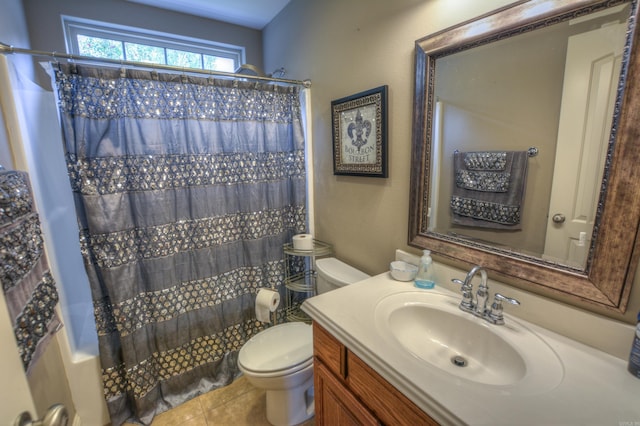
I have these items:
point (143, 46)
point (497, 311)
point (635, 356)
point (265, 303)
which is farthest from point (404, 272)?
point (143, 46)

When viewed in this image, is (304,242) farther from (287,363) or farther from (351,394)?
(351,394)

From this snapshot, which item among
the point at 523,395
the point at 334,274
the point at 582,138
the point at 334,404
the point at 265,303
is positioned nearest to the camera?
the point at 523,395

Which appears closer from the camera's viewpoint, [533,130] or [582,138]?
[582,138]

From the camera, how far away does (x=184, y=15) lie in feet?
6.66

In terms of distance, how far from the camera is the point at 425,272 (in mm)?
1209

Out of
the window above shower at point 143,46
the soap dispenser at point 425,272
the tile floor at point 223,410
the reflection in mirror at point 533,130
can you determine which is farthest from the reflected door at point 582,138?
the window above shower at point 143,46

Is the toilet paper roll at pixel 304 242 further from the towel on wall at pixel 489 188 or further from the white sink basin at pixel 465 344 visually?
the towel on wall at pixel 489 188

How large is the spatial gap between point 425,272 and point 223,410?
1442mm

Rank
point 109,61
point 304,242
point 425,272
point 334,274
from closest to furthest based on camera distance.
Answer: point 425,272 < point 109,61 < point 334,274 < point 304,242

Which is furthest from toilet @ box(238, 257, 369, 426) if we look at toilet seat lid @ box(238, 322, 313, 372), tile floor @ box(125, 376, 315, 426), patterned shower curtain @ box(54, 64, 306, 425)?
patterned shower curtain @ box(54, 64, 306, 425)

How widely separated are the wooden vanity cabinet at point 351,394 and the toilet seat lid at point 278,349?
333mm

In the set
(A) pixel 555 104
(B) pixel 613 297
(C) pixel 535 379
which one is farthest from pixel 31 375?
(A) pixel 555 104

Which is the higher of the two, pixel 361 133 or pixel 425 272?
pixel 361 133

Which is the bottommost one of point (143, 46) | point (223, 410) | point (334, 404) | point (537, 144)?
point (223, 410)
